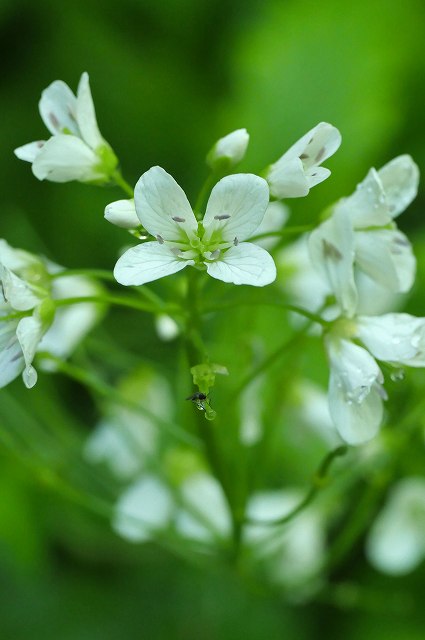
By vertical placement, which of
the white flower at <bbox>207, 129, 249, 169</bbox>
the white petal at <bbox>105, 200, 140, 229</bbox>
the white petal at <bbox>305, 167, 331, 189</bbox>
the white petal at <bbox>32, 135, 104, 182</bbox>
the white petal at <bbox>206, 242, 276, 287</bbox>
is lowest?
the white petal at <bbox>206, 242, 276, 287</bbox>

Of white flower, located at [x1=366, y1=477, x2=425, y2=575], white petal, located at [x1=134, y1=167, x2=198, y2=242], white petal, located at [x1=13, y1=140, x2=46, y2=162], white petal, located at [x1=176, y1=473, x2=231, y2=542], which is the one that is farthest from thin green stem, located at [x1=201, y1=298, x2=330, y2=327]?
white flower, located at [x1=366, y1=477, x2=425, y2=575]

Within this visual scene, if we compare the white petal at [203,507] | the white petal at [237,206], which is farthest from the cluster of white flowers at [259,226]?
the white petal at [203,507]

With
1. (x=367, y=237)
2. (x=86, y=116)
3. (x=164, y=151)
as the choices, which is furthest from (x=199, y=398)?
(x=164, y=151)

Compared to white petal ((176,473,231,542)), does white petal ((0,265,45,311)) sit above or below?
above

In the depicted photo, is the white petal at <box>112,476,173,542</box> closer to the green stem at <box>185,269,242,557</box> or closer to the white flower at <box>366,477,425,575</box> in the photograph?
the green stem at <box>185,269,242,557</box>

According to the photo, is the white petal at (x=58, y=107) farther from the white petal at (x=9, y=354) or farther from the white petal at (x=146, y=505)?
the white petal at (x=146, y=505)
